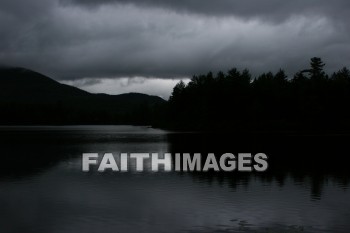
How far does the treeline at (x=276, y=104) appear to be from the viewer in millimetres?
158875

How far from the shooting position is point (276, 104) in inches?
6604

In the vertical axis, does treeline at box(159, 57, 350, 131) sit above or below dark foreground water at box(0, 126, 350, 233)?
above

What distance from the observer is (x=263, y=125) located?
160 meters

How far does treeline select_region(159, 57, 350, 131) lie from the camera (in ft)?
521

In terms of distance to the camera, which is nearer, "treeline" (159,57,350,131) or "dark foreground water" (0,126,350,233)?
"dark foreground water" (0,126,350,233)

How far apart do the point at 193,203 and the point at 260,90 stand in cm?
14201

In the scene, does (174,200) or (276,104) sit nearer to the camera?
(174,200)

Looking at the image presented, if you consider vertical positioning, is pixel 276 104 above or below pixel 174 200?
above

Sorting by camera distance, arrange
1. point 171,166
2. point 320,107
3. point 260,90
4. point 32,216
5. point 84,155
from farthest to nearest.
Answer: point 260,90 < point 320,107 < point 84,155 < point 171,166 < point 32,216

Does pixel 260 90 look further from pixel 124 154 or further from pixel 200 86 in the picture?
pixel 124 154

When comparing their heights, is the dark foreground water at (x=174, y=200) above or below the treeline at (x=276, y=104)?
below

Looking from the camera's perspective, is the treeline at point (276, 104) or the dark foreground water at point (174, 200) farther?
the treeline at point (276, 104)

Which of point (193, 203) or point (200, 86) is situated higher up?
point (200, 86)

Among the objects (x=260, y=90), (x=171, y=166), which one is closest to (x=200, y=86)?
(x=260, y=90)
